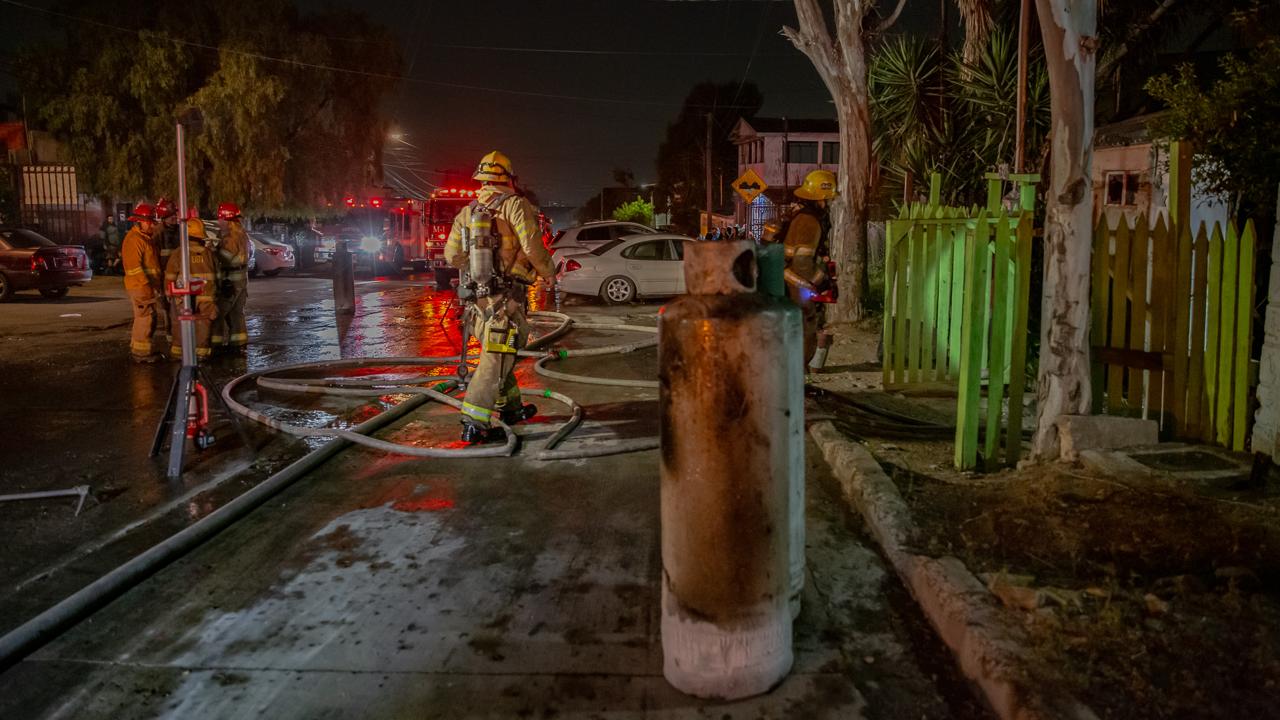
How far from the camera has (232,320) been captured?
12141 millimetres

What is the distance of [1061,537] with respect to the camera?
4504 millimetres

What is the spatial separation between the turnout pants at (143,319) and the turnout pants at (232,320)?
31.5 inches

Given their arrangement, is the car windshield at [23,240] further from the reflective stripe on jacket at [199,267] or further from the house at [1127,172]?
the house at [1127,172]

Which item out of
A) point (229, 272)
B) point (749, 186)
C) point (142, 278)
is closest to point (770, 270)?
point (142, 278)

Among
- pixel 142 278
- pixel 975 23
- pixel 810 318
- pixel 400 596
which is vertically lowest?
pixel 400 596

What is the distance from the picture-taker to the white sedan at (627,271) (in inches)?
733

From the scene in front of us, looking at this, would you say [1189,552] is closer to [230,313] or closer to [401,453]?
[401,453]

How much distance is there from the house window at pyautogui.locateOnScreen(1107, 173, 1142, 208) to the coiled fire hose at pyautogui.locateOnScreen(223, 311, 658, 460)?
7.99 metres

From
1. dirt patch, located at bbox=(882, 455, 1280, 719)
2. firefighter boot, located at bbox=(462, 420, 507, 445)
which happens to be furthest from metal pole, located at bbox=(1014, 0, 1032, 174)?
firefighter boot, located at bbox=(462, 420, 507, 445)

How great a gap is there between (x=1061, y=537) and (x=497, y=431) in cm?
403

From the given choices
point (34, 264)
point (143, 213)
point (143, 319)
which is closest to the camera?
point (143, 213)

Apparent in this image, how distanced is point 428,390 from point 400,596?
14.2 feet

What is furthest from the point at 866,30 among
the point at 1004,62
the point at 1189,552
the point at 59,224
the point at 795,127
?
the point at 795,127

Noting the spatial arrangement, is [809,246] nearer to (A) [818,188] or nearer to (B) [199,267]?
(A) [818,188]
